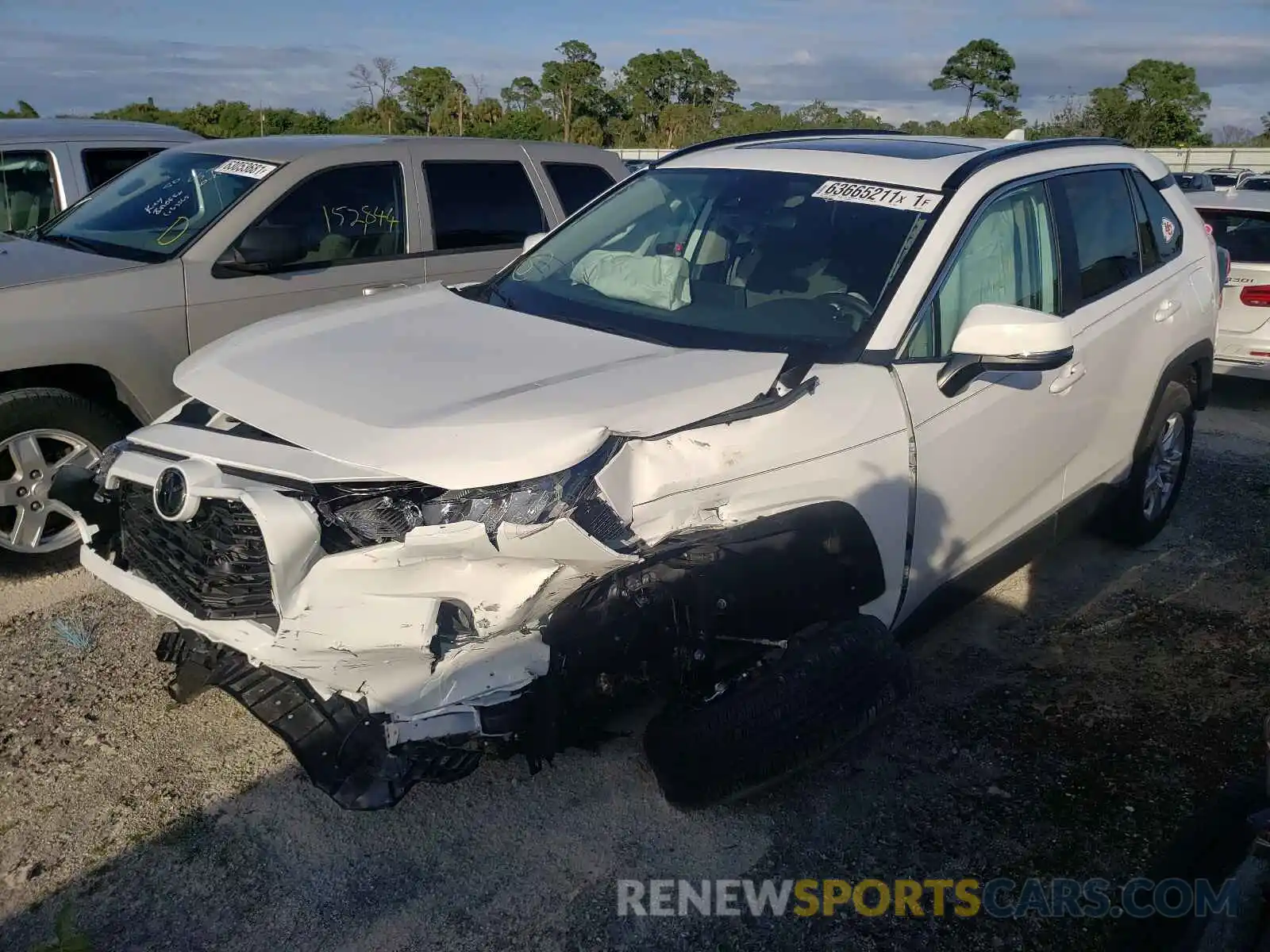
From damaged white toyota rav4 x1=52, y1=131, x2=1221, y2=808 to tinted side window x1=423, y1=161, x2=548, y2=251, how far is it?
6.20ft

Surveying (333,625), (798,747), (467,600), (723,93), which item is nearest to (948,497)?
(798,747)

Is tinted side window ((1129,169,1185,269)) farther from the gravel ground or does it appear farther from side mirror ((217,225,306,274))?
side mirror ((217,225,306,274))

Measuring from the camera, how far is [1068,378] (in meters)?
3.90

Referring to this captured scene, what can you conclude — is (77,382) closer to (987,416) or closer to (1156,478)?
(987,416)

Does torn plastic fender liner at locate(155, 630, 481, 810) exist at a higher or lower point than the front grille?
lower

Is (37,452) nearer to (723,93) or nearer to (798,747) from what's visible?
(798,747)

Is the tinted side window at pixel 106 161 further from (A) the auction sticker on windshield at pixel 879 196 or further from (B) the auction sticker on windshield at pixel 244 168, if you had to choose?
(A) the auction sticker on windshield at pixel 879 196

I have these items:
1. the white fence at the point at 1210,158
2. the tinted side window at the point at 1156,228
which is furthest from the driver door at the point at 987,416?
the white fence at the point at 1210,158

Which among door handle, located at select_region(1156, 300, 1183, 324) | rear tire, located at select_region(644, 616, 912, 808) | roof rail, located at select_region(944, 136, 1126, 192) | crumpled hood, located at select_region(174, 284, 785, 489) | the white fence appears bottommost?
rear tire, located at select_region(644, 616, 912, 808)

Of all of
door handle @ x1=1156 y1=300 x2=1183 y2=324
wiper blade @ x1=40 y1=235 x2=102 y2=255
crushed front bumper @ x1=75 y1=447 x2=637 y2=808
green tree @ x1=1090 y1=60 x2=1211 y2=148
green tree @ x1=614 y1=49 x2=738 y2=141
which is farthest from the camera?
green tree @ x1=614 y1=49 x2=738 y2=141

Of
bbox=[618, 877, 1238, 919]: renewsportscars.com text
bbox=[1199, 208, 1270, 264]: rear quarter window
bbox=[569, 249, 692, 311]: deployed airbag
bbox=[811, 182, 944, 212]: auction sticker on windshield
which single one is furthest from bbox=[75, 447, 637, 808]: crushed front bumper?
bbox=[1199, 208, 1270, 264]: rear quarter window

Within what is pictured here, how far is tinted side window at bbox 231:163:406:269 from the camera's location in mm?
5309

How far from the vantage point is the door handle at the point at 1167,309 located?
4.57 metres

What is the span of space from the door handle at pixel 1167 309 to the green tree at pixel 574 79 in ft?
152
